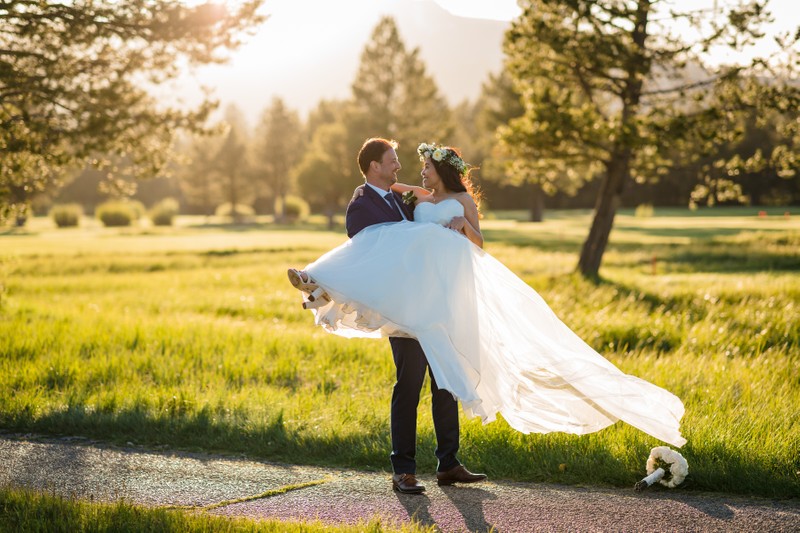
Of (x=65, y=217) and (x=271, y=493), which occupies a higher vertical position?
(x=65, y=217)

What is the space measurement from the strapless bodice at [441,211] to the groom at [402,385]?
22cm

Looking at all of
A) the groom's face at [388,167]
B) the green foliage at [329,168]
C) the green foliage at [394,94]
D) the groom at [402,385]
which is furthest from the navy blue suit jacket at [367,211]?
the green foliage at [329,168]

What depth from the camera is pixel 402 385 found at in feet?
18.7

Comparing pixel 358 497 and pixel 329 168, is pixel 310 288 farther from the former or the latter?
pixel 329 168

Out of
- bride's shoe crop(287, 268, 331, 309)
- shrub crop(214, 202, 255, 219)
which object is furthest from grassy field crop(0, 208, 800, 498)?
shrub crop(214, 202, 255, 219)

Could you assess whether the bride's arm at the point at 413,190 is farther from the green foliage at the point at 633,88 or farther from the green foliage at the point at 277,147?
the green foliage at the point at 277,147

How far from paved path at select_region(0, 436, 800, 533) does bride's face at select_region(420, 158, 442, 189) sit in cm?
238

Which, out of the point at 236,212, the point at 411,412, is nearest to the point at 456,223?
the point at 411,412

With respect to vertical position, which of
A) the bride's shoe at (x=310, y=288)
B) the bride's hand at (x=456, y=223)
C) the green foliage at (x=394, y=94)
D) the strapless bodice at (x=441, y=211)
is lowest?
the bride's shoe at (x=310, y=288)

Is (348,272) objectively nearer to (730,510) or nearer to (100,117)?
(730,510)

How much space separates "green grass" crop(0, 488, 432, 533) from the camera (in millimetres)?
4555

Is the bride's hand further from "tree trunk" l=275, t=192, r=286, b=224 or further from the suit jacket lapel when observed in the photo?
"tree trunk" l=275, t=192, r=286, b=224

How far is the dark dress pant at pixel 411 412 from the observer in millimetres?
5672

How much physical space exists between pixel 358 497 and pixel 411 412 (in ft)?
2.48
